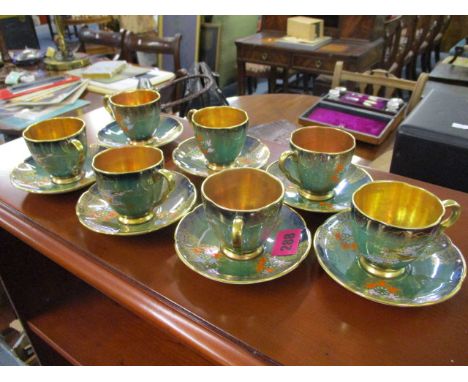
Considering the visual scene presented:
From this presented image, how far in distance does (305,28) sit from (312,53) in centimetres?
21

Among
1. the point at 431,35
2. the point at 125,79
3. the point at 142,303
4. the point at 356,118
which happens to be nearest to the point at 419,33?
the point at 431,35

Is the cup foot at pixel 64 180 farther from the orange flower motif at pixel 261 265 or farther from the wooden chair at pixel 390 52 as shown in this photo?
the wooden chair at pixel 390 52

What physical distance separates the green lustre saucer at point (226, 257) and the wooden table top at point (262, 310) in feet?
0.05

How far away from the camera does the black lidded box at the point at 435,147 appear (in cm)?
80

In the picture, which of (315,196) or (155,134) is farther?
(155,134)

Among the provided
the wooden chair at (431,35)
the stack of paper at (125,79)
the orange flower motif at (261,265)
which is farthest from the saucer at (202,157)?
the wooden chair at (431,35)

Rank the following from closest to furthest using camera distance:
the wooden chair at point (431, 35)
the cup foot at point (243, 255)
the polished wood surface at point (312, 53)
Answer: the cup foot at point (243, 255)
the polished wood surface at point (312, 53)
the wooden chair at point (431, 35)

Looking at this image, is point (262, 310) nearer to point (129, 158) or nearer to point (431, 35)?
point (129, 158)

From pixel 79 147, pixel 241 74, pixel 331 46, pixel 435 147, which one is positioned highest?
pixel 79 147

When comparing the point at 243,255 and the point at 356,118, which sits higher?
the point at 243,255

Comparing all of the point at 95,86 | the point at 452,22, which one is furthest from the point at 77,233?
the point at 452,22

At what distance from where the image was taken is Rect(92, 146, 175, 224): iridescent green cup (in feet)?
1.65

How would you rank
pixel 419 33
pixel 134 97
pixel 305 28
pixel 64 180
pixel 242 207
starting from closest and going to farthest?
1. pixel 242 207
2. pixel 64 180
3. pixel 134 97
4. pixel 305 28
5. pixel 419 33

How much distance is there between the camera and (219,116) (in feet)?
2.21
